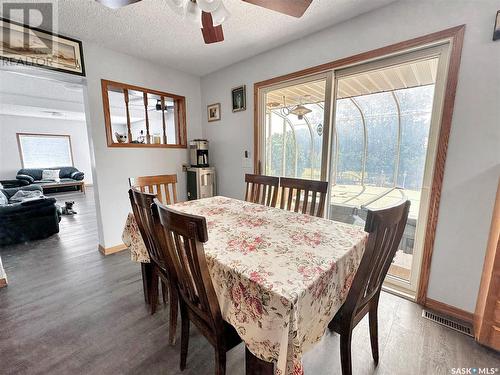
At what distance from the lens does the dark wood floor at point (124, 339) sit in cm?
124

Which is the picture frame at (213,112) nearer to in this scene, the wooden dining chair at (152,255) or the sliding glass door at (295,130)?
the sliding glass door at (295,130)

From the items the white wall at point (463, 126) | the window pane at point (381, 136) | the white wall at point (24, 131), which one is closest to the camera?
the white wall at point (463, 126)

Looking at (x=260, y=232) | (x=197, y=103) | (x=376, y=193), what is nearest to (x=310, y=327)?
(x=260, y=232)

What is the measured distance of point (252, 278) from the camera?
2.53 ft

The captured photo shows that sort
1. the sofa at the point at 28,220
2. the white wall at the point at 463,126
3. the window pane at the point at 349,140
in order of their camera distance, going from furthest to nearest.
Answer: the sofa at the point at 28,220 → the window pane at the point at 349,140 → the white wall at the point at 463,126

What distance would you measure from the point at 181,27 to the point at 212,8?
1.14m

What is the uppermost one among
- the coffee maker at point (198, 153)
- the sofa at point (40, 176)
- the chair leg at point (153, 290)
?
the coffee maker at point (198, 153)

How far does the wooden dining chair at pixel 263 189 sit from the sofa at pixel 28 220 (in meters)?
3.13

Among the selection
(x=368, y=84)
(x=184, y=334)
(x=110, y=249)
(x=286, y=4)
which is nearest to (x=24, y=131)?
(x=110, y=249)

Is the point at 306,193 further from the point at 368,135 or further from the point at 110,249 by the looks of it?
the point at 110,249

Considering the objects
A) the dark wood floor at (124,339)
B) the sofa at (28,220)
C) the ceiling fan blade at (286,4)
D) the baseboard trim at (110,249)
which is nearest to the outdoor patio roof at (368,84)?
the ceiling fan blade at (286,4)

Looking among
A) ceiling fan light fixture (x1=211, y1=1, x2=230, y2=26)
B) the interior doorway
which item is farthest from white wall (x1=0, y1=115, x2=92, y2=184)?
ceiling fan light fixture (x1=211, y1=1, x2=230, y2=26)

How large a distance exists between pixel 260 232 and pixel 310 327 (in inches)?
21.2

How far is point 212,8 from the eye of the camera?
1.14 m
